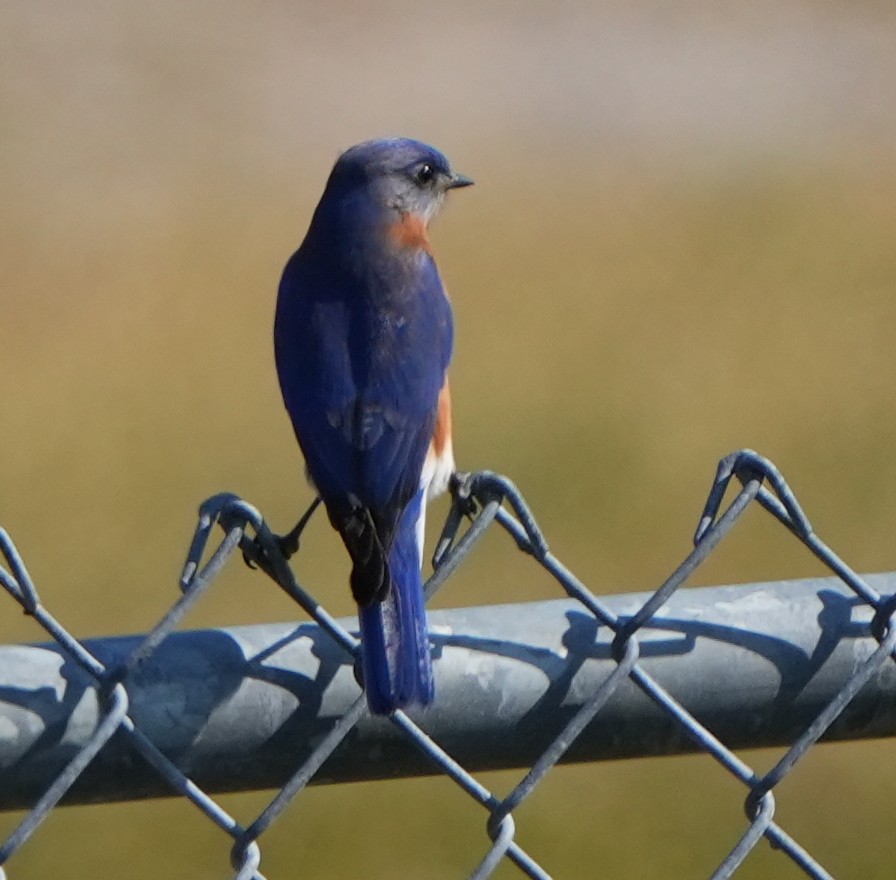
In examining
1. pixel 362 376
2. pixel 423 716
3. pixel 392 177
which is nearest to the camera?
pixel 423 716

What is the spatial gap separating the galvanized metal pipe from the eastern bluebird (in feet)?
0.22

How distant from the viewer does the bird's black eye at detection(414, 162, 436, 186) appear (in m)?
4.35

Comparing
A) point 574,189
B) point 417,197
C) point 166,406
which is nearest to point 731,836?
point 417,197

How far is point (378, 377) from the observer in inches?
131

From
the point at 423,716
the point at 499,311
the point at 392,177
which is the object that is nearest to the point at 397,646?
the point at 423,716

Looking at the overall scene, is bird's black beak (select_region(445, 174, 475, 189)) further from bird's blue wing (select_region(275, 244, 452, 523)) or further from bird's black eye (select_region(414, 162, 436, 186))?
bird's blue wing (select_region(275, 244, 452, 523))

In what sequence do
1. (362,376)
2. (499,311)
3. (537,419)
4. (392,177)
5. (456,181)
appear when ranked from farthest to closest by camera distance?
(499,311) → (537,419) → (456,181) → (392,177) → (362,376)

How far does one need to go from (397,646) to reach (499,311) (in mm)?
6705

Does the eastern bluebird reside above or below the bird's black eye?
below

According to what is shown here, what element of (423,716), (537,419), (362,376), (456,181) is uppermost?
(456,181)

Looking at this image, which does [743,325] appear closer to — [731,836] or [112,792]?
[731,836]

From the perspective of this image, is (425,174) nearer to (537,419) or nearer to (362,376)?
(362,376)

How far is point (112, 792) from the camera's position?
85.0 inches

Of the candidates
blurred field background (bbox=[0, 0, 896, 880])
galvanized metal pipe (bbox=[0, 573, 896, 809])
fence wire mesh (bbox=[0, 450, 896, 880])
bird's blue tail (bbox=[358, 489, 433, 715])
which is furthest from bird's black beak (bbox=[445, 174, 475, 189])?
galvanized metal pipe (bbox=[0, 573, 896, 809])
